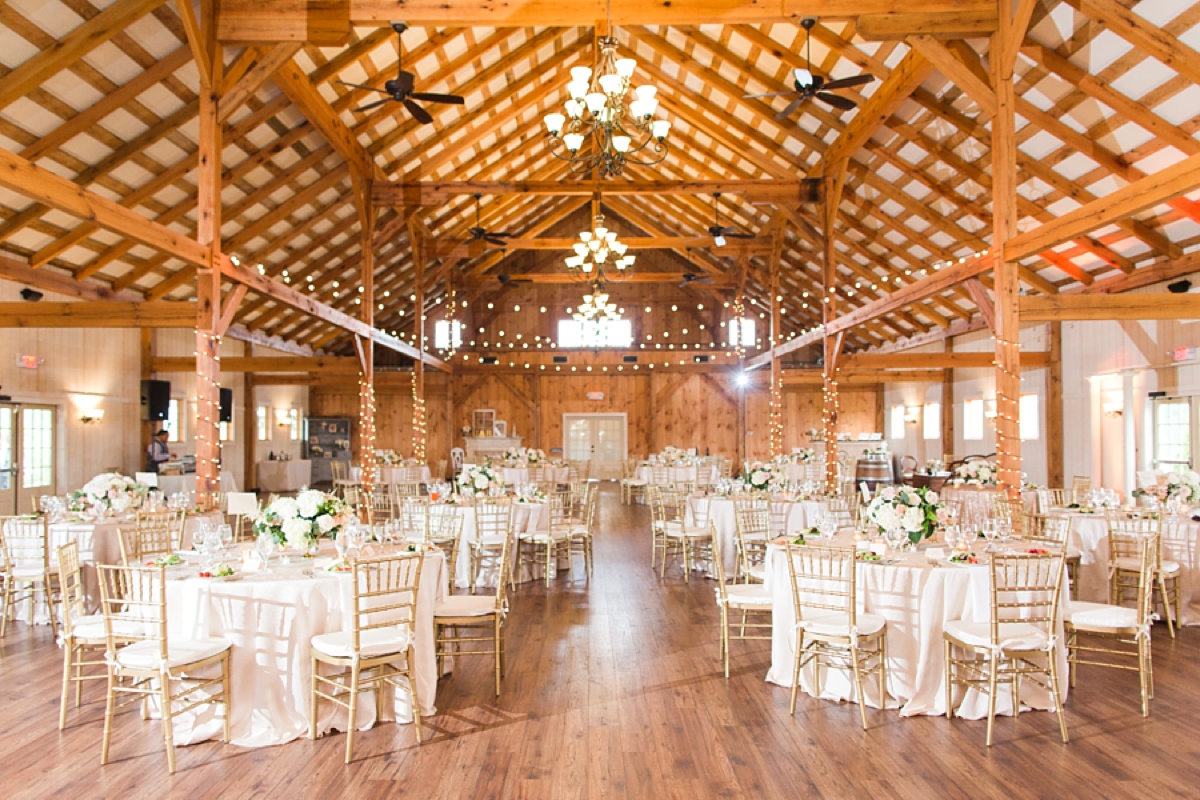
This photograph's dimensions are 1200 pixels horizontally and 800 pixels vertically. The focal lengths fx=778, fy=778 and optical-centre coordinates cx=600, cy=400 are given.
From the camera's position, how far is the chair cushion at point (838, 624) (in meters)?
4.37

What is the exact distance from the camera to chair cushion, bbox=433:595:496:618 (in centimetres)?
477

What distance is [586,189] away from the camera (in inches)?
508

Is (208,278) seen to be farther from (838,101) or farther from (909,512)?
(909,512)

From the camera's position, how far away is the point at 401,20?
761 cm

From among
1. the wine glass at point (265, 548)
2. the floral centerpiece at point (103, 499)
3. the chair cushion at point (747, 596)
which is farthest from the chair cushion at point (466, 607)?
the floral centerpiece at point (103, 499)

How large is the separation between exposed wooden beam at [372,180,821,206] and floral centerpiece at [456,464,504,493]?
19.7ft

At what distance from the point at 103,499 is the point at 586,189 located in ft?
27.4

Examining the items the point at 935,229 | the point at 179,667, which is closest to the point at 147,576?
the point at 179,667

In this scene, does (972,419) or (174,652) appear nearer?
(174,652)

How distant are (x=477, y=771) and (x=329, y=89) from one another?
916cm

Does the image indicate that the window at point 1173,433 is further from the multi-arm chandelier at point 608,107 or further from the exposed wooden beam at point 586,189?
the multi-arm chandelier at point 608,107

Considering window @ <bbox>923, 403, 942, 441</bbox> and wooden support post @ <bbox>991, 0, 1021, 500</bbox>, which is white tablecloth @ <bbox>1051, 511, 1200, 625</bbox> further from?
window @ <bbox>923, 403, 942, 441</bbox>

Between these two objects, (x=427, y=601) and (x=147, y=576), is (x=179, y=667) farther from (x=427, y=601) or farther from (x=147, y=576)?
(x=427, y=601)

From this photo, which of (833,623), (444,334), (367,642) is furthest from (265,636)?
(444,334)
